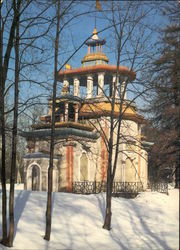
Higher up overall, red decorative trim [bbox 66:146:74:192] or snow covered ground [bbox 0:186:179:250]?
red decorative trim [bbox 66:146:74:192]

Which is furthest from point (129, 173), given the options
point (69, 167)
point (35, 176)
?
point (35, 176)

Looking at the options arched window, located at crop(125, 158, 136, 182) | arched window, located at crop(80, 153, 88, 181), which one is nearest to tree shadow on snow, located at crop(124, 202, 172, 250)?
arched window, located at crop(80, 153, 88, 181)

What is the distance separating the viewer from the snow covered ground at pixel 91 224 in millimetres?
12648

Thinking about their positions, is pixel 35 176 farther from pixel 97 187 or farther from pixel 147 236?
pixel 147 236

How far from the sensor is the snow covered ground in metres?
12.6

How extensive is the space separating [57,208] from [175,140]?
24.3 feet

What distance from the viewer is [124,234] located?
14.5 metres

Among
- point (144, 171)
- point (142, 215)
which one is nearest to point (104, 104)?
point (144, 171)

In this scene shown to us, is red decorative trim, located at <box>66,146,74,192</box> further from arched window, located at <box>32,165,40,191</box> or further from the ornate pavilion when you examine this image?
arched window, located at <box>32,165,40,191</box>

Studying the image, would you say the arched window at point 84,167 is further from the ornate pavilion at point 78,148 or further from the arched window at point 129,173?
the arched window at point 129,173

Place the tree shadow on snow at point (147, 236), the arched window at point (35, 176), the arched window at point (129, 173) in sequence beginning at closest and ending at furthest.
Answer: the tree shadow on snow at point (147, 236), the arched window at point (35, 176), the arched window at point (129, 173)

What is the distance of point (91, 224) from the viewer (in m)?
15.0

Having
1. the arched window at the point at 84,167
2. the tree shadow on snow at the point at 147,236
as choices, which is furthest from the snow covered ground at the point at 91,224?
the arched window at the point at 84,167

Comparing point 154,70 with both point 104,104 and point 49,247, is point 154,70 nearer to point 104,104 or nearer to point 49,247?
point 49,247
